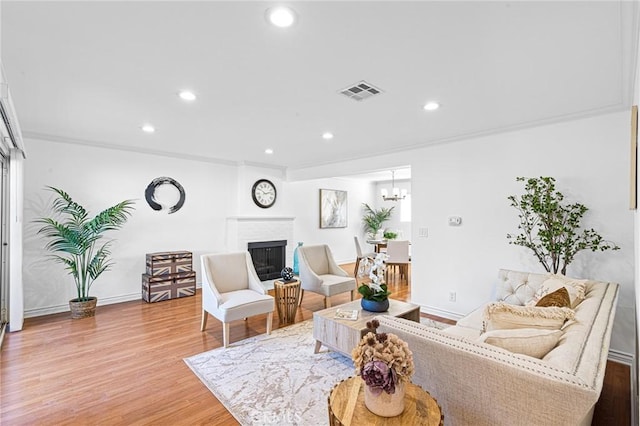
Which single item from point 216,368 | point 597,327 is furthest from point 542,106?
point 216,368

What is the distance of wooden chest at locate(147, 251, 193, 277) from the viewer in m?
4.73

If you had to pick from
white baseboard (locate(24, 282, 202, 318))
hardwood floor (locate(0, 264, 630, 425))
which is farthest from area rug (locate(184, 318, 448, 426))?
white baseboard (locate(24, 282, 202, 318))

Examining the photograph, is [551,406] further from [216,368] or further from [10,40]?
[10,40]

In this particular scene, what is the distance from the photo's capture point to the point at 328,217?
319 inches

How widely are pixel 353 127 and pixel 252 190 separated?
10.2 feet

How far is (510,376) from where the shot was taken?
3.83 feet

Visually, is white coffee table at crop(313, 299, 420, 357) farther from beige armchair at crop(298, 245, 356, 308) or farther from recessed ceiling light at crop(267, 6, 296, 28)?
recessed ceiling light at crop(267, 6, 296, 28)

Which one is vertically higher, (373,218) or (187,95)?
(187,95)

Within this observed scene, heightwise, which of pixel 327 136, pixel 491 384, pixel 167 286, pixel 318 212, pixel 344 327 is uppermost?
pixel 327 136

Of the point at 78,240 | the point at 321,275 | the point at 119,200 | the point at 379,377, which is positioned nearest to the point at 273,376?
the point at 379,377

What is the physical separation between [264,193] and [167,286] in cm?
253

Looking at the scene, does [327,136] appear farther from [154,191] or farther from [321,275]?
[154,191]

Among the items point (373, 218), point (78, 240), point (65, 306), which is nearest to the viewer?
point (78, 240)

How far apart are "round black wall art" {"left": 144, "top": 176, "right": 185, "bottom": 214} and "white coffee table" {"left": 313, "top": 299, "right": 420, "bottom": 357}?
3614mm
